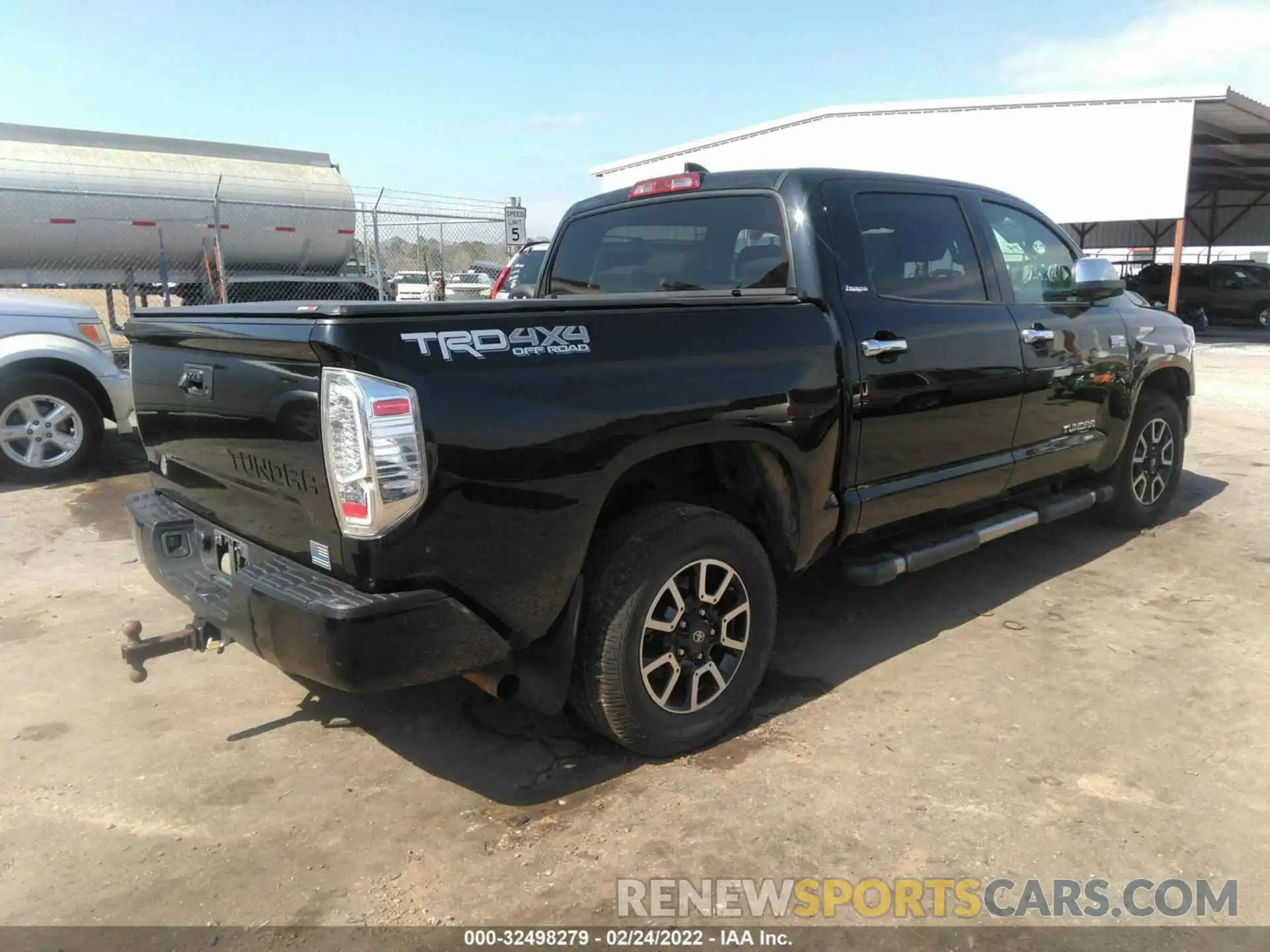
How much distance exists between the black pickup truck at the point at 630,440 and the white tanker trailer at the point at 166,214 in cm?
909

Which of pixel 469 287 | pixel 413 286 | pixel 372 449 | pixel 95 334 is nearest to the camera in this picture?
pixel 372 449

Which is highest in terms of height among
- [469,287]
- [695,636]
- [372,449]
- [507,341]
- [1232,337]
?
[469,287]

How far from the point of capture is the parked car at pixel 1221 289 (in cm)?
2369

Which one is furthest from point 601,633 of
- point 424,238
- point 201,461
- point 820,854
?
point 424,238

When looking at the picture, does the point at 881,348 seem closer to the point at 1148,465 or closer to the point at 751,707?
the point at 751,707

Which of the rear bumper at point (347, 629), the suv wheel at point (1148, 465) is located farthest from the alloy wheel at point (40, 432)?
the suv wheel at point (1148, 465)

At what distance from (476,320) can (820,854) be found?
181 cm

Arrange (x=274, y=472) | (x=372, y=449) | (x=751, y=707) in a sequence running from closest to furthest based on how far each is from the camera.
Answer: (x=372, y=449)
(x=274, y=472)
(x=751, y=707)

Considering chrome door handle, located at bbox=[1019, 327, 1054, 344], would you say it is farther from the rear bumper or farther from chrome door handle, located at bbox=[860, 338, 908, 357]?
the rear bumper

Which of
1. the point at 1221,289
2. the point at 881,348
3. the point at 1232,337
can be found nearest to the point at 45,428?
the point at 881,348

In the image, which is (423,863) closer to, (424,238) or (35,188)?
(35,188)

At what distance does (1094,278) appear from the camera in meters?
4.62

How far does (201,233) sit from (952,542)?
12.1 m

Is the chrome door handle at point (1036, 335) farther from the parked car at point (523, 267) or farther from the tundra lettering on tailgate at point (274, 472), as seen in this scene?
the parked car at point (523, 267)
